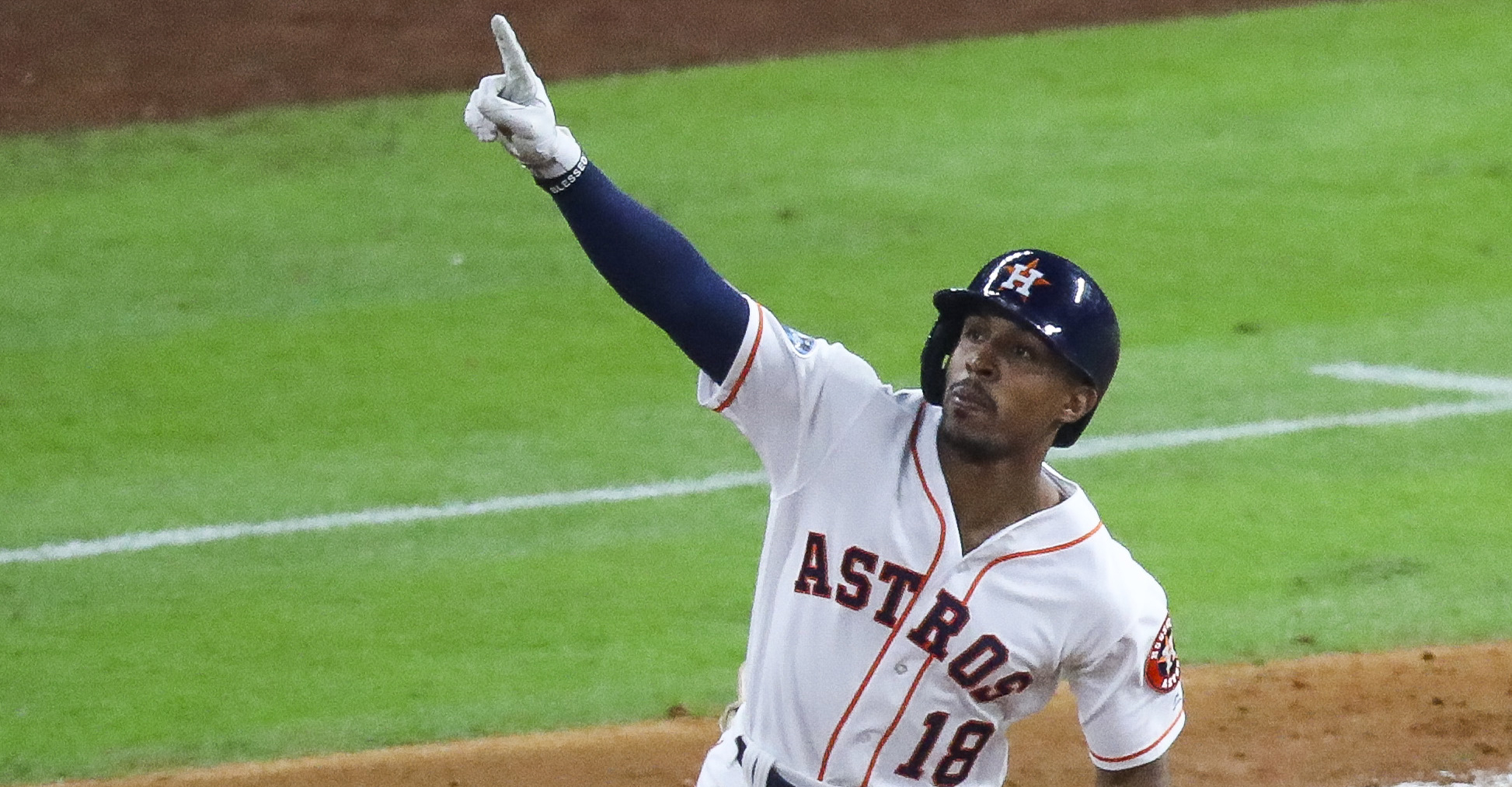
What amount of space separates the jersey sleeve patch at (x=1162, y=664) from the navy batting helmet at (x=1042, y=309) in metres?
0.41

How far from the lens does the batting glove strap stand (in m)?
3.05

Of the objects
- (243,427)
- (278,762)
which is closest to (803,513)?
(278,762)

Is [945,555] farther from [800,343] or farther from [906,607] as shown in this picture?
[800,343]

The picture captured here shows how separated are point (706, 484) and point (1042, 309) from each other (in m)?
3.75

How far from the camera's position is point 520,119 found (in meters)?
2.98

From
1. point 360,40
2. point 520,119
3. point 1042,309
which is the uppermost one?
point 520,119

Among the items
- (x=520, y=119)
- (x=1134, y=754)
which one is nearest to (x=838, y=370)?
(x=520, y=119)

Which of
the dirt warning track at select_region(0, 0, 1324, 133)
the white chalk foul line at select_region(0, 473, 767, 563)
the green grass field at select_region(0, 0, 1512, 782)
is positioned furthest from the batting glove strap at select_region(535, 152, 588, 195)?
the dirt warning track at select_region(0, 0, 1324, 133)

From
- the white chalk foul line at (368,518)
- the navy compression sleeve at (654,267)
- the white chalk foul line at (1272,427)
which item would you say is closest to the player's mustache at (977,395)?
the navy compression sleeve at (654,267)

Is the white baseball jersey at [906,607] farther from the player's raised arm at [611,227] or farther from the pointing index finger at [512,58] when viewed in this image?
the pointing index finger at [512,58]

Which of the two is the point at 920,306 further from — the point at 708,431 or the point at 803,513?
the point at 803,513

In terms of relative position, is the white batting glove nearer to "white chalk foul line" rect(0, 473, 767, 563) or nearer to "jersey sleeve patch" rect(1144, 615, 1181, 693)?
"jersey sleeve patch" rect(1144, 615, 1181, 693)

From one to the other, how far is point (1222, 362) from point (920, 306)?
1.27 meters

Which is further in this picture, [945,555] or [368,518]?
[368,518]
